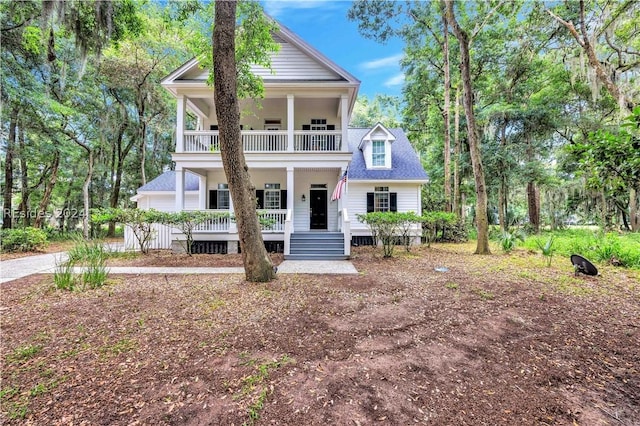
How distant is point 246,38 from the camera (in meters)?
7.78

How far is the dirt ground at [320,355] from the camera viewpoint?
7.51 ft

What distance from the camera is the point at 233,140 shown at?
19.1 ft

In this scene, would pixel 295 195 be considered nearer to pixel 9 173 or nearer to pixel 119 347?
pixel 119 347

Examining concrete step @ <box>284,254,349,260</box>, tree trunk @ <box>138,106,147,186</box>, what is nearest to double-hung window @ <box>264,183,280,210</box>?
concrete step @ <box>284,254,349,260</box>

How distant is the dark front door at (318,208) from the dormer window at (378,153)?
3.47 meters

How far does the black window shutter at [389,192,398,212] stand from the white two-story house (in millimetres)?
50

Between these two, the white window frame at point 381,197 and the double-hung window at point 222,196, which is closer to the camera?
the double-hung window at point 222,196

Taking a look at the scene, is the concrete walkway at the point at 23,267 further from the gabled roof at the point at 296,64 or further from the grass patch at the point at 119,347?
the gabled roof at the point at 296,64

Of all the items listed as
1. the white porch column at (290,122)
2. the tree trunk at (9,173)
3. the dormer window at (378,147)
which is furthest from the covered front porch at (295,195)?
the tree trunk at (9,173)

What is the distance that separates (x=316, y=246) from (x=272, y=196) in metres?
4.24

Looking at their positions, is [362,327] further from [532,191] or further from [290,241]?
[532,191]

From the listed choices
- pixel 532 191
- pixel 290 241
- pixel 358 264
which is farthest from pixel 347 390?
pixel 532 191

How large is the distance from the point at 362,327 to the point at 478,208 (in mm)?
8605

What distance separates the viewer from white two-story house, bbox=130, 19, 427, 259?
1050 centimetres
